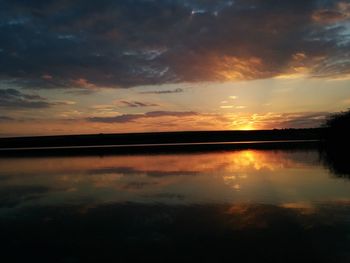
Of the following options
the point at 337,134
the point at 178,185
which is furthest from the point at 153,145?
the point at 178,185

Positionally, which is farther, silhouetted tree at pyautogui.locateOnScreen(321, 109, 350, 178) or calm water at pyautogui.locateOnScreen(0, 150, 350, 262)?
silhouetted tree at pyautogui.locateOnScreen(321, 109, 350, 178)

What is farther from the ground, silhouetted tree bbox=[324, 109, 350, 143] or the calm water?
silhouetted tree bbox=[324, 109, 350, 143]

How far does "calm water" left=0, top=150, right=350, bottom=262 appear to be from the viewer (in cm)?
963

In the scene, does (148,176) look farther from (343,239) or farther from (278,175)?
(343,239)

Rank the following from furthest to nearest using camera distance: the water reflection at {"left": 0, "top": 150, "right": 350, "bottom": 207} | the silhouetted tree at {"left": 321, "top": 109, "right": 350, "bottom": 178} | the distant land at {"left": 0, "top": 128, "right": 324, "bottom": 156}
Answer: the distant land at {"left": 0, "top": 128, "right": 324, "bottom": 156} → the silhouetted tree at {"left": 321, "top": 109, "right": 350, "bottom": 178} → the water reflection at {"left": 0, "top": 150, "right": 350, "bottom": 207}

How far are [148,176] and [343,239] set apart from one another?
14.3 meters

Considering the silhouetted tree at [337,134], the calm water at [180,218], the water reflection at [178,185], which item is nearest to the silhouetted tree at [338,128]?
the silhouetted tree at [337,134]

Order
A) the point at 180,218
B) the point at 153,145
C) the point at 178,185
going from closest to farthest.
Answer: the point at 180,218 < the point at 178,185 < the point at 153,145

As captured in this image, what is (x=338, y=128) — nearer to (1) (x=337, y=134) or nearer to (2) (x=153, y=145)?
(1) (x=337, y=134)

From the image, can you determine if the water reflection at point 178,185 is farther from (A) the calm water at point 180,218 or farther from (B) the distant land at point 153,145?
(B) the distant land at point 153,145

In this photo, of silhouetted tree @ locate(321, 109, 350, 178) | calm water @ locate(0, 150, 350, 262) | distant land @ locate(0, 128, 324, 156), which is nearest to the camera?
calm water @ locate(0, 150, 350, 262)

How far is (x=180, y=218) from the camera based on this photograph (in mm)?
12938

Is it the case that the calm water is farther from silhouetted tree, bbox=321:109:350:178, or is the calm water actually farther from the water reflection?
silhouetted tree, bbox=321:109:350:178

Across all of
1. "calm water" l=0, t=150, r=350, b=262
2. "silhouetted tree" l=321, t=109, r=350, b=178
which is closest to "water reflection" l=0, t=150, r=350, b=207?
"calm water" l=0, t=150, r=350, b=262
